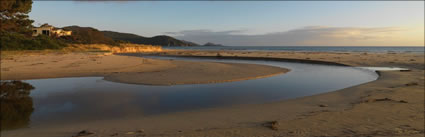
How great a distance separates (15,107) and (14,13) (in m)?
23.9

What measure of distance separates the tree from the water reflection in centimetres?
1716

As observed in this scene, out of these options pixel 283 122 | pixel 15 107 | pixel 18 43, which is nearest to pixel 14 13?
pixel 18 43

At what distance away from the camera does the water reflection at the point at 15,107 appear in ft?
20.2

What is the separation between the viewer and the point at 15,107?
7766 mm

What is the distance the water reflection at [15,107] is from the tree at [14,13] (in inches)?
675

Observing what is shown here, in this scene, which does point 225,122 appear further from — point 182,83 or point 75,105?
point 182,83

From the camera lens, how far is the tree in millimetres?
23578

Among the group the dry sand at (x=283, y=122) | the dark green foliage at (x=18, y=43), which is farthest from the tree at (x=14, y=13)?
the dry sand at (x=283, y=122)

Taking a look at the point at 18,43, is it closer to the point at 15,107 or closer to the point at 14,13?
the point at 14,13

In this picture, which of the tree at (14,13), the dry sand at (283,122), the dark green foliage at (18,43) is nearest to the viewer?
the dry sand at (283,122)

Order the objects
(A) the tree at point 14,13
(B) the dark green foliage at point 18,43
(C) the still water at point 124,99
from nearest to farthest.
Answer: (C) the still water at point 124,99, (A) the tree at point 14,13, (B) the dark green foliage at point 18,43

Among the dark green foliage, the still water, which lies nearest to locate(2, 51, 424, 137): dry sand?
the still water

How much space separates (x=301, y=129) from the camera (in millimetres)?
5230

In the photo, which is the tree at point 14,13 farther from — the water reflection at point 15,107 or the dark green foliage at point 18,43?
the water reflection at point 15,107
